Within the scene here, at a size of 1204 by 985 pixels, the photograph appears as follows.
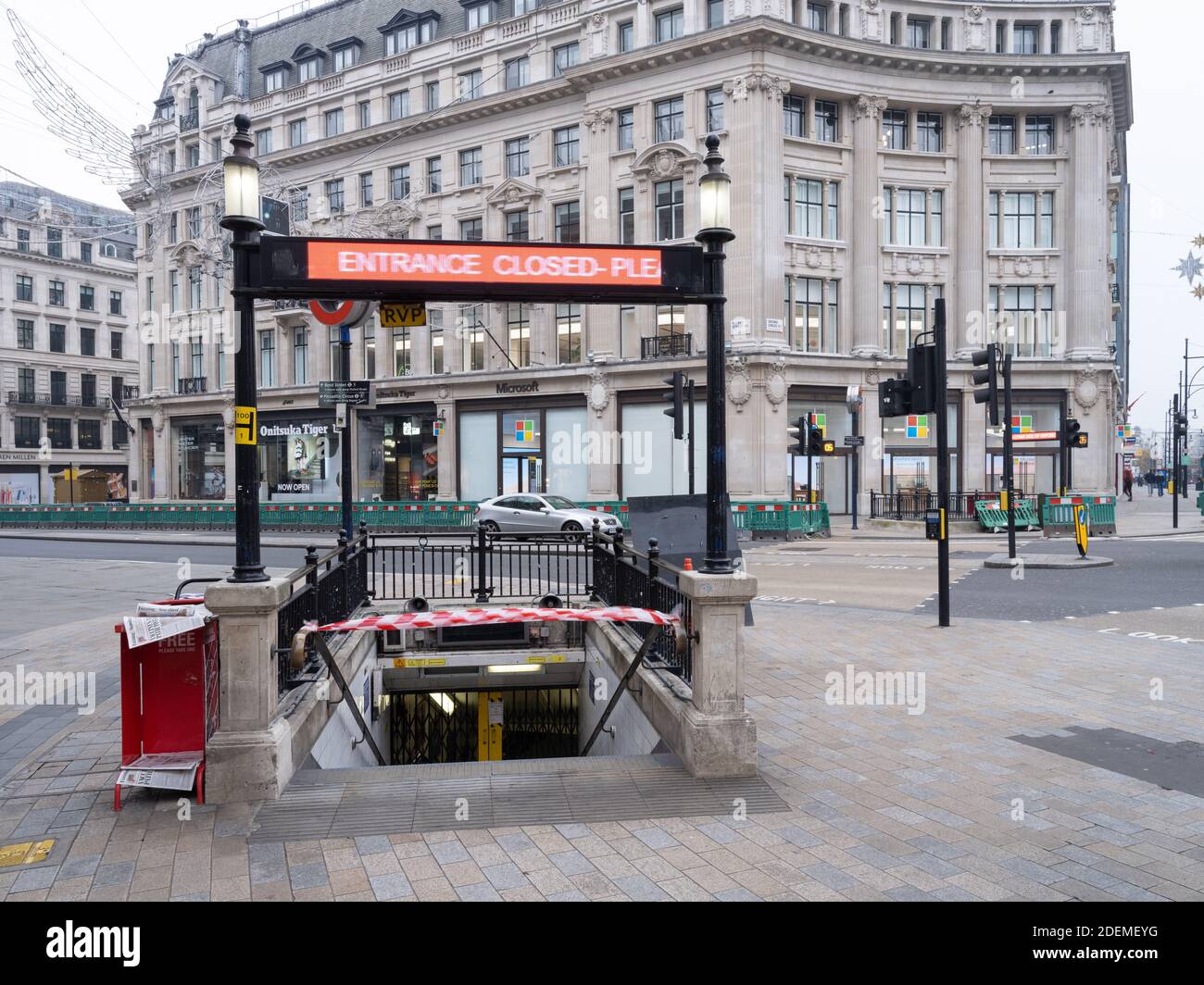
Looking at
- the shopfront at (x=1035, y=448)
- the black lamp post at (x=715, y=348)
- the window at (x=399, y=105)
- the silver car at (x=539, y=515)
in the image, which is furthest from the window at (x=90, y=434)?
the black lamp post at (x=715, y=348)

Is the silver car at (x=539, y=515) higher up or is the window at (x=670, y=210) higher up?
the window at (x=670, y=210)

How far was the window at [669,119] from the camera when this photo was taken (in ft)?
115

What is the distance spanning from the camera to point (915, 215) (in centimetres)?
3684

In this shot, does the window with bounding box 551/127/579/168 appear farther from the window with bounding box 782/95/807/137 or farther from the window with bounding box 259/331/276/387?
the window with bounding box 259/331/276/387

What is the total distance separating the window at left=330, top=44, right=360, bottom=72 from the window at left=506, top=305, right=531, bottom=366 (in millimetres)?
17058

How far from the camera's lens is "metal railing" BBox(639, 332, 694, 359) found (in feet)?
114

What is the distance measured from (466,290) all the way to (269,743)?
131 inches

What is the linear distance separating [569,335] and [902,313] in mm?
14729

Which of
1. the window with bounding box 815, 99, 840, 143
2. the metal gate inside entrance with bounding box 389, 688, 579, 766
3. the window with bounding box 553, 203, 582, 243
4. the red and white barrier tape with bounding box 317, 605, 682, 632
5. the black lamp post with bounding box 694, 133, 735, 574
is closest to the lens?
the black lamp post with bounding box 694, 133, 735, 574

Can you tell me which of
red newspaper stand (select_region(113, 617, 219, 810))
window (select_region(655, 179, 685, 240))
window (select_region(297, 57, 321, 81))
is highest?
window (select_region(297, 57, 321, 81))

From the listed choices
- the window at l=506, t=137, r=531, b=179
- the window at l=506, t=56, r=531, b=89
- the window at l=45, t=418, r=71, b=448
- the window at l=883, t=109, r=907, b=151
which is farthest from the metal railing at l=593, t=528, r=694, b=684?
the window at l=45, t=418, r=71, b=448

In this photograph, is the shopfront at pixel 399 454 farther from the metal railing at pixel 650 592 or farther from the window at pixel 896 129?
the metal railing at pixel 650 592

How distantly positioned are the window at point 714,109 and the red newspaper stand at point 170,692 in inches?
1318
